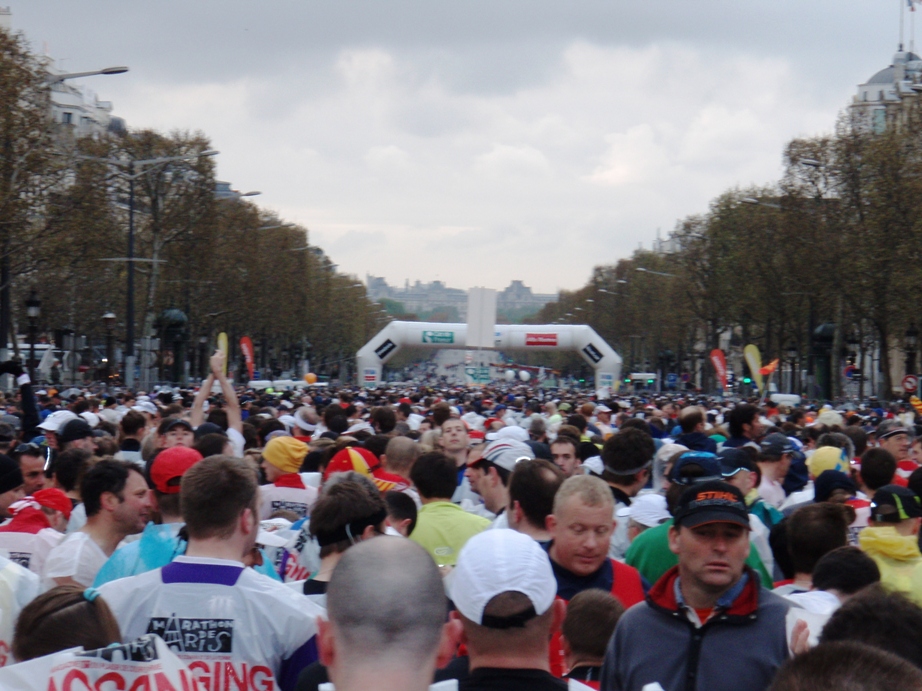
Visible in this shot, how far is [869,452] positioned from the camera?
849 centimetres

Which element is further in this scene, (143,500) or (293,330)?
(293,330)

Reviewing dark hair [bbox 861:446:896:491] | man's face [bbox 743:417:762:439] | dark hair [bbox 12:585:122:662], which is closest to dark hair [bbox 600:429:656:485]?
dark hair [bbox 861:446:896:491]

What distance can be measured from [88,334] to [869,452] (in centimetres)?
6451

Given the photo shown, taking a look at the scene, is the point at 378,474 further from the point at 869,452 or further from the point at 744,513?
the point at 744,513

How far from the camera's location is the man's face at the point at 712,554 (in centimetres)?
412

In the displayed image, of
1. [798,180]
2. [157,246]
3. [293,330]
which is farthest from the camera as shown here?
[293,330]

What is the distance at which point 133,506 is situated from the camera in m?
5.91

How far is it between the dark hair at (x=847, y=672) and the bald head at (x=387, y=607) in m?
0.71

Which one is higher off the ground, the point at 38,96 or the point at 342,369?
the point at 38,96

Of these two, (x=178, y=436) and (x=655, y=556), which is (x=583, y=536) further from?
(x=178, y=436)

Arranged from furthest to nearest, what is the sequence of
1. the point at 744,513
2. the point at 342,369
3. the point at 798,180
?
the point at 342,369 → the point at 798,180 → the point at 744,513

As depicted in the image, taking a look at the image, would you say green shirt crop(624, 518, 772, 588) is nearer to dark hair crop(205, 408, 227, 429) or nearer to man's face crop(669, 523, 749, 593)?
man's face crop(669, 523, 749, 593)

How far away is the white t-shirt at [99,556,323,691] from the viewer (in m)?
4.06

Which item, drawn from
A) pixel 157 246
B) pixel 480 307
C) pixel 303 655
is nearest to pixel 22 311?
pixel 157 246
